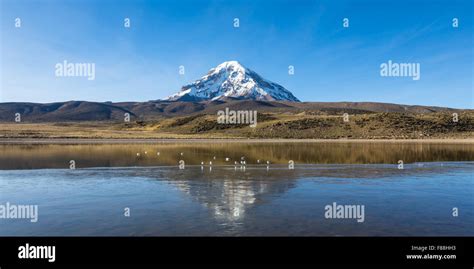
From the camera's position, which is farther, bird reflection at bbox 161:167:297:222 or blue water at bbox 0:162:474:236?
bird reflection at bbox 161:167:297:222

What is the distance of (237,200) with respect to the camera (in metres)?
20.7

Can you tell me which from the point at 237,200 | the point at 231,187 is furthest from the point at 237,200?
the point at 231,187

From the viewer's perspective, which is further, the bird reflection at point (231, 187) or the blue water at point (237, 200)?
the bird reflection at point (231, 187)

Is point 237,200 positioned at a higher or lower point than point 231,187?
lower

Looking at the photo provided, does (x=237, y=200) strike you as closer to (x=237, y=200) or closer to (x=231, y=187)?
(x=237, y=200)

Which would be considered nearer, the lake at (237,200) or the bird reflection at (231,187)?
the lake at (237,200)

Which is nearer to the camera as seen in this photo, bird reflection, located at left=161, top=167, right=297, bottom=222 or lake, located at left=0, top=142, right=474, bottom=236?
lake, located at left=0, top=142, right=474, bottom=236

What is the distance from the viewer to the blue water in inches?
592

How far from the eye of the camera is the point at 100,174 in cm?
3162

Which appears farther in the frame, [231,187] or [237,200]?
[231,187]

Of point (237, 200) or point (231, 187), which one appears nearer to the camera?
point (237, 200)

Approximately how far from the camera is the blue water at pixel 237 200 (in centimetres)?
1505
